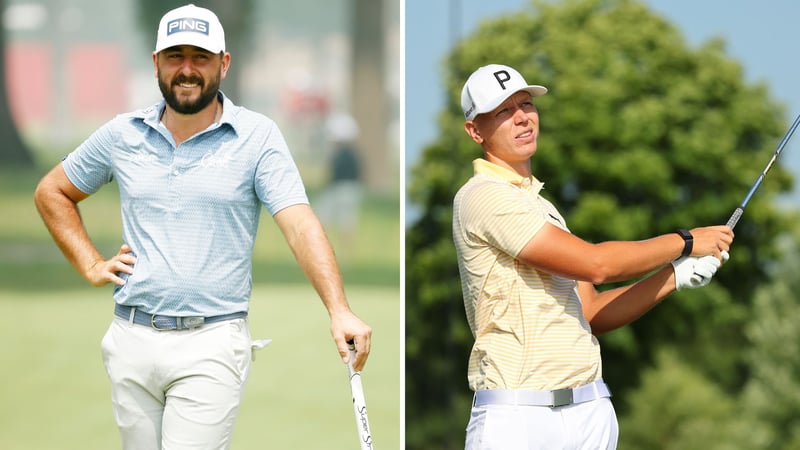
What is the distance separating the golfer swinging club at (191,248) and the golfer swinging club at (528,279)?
15.7 inches

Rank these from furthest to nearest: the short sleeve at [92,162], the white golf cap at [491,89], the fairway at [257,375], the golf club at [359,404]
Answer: the fairway at [257,375]
the short sleeve at [92,162]
the white golf cap at [491,89]
the golf club at [359,404]

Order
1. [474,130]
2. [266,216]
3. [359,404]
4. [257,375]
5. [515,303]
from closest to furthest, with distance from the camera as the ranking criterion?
1. [359,404]
2. [515,303]
3. [474,130]
4. [266,216]
5. [257,375]

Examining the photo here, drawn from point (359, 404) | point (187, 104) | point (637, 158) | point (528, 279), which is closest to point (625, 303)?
point (528, 279)

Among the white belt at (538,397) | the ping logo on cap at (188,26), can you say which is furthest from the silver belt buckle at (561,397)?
the ping logo on cap at (188,26)

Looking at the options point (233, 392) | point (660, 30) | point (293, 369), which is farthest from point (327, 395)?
point (233, 392)

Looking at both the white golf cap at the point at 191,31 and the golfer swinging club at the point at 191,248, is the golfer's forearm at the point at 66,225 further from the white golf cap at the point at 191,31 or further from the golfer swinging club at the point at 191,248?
the white golf cap at the point at 191,31

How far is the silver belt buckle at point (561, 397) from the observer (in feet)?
10.1

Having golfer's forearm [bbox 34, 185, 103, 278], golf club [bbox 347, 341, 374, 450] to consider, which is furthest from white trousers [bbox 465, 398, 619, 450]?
golfer's forearm [bbox 34, 185, 103, 278]

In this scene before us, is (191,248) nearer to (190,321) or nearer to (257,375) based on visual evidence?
(190,321)

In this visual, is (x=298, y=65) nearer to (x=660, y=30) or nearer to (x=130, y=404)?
(x=660, y=30)

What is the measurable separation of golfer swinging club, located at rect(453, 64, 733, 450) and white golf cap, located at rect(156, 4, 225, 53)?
27.5 inches

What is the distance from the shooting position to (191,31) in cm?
313

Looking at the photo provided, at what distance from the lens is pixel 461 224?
323cm

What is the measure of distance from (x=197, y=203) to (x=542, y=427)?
1.04 m
